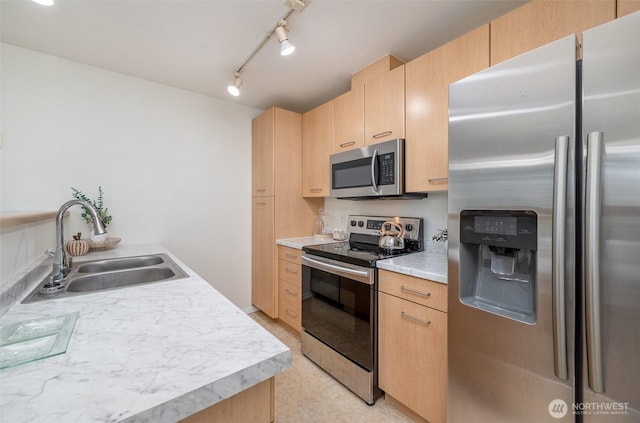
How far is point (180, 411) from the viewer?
0.47m

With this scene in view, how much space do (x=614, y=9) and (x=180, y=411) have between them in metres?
1.96

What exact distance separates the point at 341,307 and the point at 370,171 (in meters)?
1.04

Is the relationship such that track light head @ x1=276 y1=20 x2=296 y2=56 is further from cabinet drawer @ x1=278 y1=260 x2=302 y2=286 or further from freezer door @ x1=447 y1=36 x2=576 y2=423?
cabinet drawer @ x1=278 y1=260 x2=302 y2=286

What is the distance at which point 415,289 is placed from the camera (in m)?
1.41

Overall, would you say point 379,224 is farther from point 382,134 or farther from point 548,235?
point 548,235

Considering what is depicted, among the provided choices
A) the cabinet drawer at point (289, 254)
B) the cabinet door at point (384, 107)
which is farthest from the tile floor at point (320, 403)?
the cabinet door at point (384, 107)

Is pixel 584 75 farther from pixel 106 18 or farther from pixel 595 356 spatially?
pixel 106 18

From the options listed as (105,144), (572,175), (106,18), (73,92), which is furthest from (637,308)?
(73,92)

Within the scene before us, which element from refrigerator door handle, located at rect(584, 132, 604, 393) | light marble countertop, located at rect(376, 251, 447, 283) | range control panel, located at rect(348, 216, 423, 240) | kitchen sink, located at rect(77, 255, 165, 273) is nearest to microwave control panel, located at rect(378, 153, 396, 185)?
range control panel, located at rect(348, 216, 423, 240)

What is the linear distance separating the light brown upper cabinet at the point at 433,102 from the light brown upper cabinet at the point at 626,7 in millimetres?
466

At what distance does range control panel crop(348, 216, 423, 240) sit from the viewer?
2.04 m

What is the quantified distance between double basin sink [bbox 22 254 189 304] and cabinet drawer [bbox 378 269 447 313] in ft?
3.65

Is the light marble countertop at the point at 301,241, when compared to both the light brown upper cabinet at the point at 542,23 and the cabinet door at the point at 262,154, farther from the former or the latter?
the light brown upper cabinet at the point at 542,23

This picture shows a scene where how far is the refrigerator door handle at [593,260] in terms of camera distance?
2.57 feet
